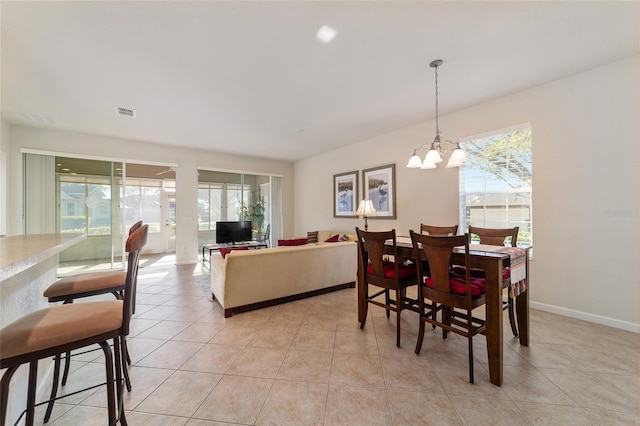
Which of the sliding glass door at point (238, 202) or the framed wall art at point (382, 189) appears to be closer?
the framed wall art at point (382, 189)

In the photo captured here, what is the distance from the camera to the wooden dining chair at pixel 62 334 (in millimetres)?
903

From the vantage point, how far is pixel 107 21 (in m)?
1.93

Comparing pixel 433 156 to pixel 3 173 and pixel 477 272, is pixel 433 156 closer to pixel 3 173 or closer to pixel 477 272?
pixel 477 272

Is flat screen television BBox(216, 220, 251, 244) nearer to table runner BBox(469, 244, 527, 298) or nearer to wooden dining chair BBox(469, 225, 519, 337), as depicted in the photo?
wooden dining chair BBox(469, 225, 519, 337)

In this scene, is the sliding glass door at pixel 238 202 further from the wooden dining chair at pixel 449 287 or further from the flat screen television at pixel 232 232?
the wooden dining chair at pixel 449 287

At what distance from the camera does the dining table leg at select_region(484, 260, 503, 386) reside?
1693 millimetres

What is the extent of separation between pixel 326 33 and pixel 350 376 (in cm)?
272

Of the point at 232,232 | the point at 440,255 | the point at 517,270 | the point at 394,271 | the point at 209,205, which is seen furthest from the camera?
the point at 209,205

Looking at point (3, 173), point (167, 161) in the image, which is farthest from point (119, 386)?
point (167, 161)

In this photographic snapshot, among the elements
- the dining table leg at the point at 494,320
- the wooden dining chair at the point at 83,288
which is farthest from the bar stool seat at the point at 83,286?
the dining table leg at the point at 494,320

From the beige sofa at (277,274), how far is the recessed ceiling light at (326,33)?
2.26 m

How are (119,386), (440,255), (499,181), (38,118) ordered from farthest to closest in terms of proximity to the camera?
(38,118), (499,181), (440,255), (119,386)

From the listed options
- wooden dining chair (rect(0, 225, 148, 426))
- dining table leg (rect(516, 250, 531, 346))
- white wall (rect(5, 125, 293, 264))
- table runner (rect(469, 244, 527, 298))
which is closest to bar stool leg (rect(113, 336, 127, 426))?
wooden dining chair (rect(0, 225, 148, 426))

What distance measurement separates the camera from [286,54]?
7.75 ft
